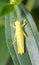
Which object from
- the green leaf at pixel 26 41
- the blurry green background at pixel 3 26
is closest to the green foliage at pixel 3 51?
the blurry green background at pixel 3 26

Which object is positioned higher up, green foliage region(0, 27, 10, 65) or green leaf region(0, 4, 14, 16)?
green leaf region(0, 4, 14, 16)

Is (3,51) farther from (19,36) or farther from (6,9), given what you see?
(6,9)

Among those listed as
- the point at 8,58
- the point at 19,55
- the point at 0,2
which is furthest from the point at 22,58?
the point at 0,2

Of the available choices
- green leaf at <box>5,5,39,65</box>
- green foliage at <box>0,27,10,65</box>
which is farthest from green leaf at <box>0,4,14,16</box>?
green foliage at <box>0,27,10,65</box>

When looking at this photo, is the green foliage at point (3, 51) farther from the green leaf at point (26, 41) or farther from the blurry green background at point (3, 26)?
the green leaf at point (26, 41)

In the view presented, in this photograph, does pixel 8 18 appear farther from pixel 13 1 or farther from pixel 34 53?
pixel 34 53

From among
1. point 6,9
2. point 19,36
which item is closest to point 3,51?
point 19,36

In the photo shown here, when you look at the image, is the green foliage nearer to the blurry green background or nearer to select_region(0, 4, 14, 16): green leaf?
the blurry green background

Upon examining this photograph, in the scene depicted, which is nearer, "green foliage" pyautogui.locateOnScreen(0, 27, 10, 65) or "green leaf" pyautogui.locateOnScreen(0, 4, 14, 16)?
"green leaf" pyautogui.locateOnScreen(0, 4, 14, 16)
